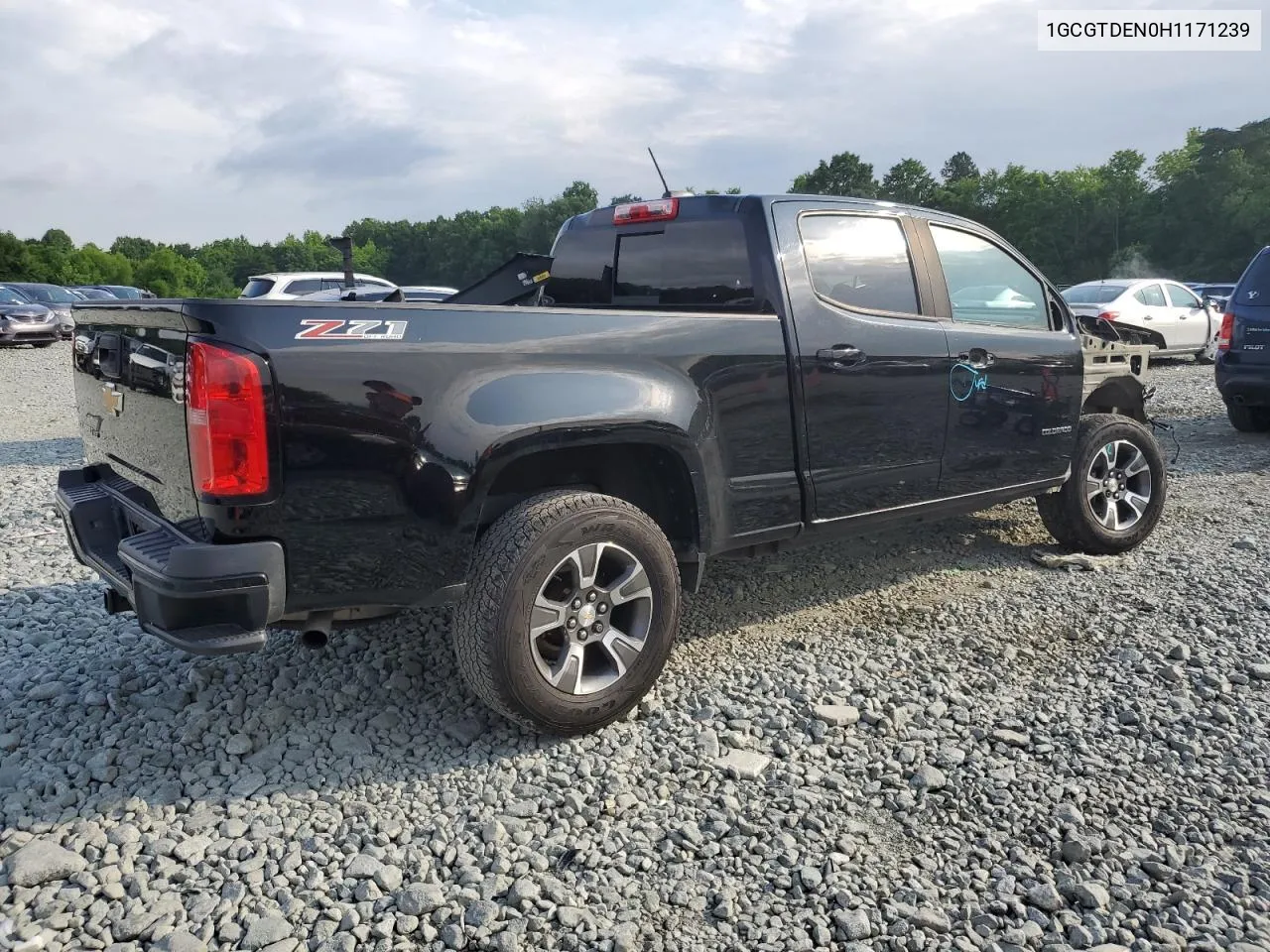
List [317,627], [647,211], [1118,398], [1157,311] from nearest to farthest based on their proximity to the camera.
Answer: [317,627], [647,211], [1118,398], [1157,311]

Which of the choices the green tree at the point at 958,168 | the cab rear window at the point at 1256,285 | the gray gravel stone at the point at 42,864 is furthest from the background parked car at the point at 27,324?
the green tree at the point at 958,168

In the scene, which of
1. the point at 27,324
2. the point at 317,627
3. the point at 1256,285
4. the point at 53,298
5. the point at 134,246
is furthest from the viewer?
the point at 134,246

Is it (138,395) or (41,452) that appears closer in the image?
A: (138,395)

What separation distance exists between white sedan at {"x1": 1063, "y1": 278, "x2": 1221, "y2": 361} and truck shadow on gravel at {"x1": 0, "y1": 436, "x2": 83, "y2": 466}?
1299cm

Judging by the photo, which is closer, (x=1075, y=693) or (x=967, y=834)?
(x=967, y=834)

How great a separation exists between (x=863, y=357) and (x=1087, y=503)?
2043 millimetres

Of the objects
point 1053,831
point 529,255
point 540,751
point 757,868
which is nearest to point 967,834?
point 1053,831

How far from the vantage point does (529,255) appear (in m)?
5.03

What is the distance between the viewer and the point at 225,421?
260 centimetres

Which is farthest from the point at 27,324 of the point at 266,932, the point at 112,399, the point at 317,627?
the point at 266,932

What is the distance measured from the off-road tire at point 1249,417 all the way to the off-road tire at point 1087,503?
186 inches

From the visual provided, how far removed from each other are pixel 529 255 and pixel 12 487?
4.69m

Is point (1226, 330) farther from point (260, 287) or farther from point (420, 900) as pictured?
point (260, 287)

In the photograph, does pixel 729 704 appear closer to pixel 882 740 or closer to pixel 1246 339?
pixel 882 740
